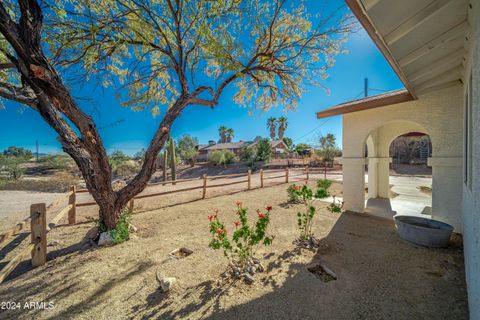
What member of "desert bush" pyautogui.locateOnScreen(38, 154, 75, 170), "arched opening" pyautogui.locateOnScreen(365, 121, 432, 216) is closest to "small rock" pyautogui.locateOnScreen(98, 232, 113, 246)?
"arched opening" pyautogui.locateOnScreen(365, 121, 432, 216)

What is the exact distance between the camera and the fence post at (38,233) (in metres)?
3.13

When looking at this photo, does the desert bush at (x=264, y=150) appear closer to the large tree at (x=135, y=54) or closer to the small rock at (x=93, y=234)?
the large tree at (x=135, y=54)

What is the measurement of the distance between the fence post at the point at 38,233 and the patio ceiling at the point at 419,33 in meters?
5.39

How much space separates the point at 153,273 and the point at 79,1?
534 cm

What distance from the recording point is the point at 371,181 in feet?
25.5

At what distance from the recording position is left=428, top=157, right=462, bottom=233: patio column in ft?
13.0

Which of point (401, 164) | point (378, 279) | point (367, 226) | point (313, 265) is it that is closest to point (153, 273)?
point (313, 265)

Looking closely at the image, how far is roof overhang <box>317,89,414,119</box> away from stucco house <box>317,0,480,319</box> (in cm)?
2

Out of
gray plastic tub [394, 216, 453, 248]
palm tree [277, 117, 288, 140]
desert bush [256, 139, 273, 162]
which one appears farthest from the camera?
palm tree [277, 117, 288, 140]

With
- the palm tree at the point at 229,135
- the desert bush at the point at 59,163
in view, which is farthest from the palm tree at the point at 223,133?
the desert bush at the point at 59,163

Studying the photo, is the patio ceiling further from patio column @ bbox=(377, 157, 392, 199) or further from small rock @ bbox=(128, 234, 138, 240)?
small rock @ bbox=(128, 234, 138, 240)

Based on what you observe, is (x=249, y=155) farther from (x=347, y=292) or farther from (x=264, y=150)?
(x=347, y=292)

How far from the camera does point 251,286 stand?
2.59m

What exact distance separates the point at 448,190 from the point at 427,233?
4.42ft
